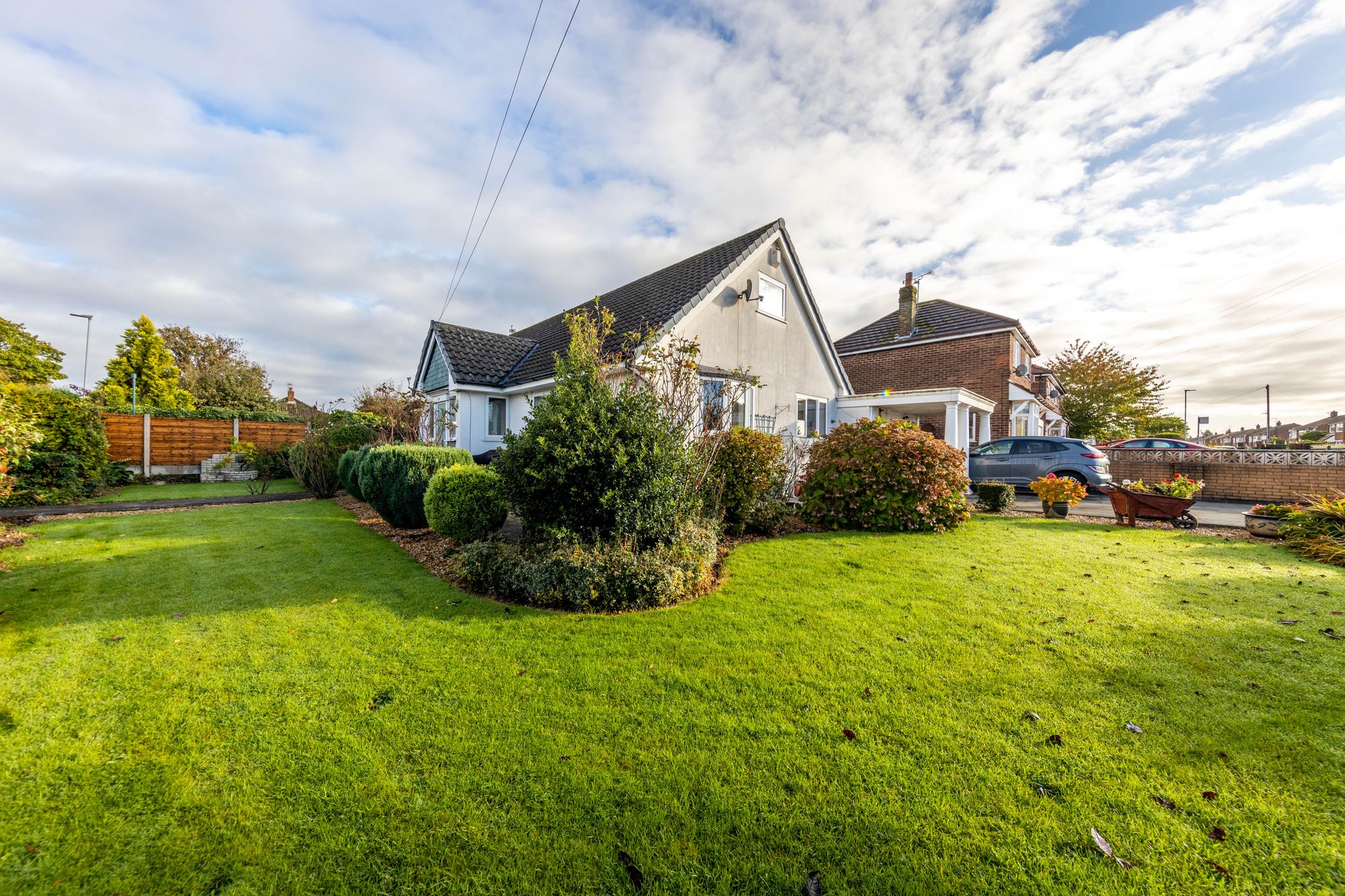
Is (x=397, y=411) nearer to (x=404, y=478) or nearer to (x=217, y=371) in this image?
(x=404, y=478)

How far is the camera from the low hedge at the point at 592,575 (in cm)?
470

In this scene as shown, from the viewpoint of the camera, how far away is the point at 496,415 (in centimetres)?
1467

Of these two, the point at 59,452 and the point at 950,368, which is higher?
the point at 950,368

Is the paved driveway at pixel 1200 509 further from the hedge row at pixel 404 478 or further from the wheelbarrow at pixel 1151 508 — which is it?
the hedge row at pixel 404 478

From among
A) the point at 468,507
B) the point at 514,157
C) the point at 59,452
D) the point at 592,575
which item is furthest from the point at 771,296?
the point at 59,452

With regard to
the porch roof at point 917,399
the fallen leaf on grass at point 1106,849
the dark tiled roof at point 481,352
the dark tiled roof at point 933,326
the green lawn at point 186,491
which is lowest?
the fallen leaf on grass at point 1106,849

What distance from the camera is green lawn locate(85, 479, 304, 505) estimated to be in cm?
1129

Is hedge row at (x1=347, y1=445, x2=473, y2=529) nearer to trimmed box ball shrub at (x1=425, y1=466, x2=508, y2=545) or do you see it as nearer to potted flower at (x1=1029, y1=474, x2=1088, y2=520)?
trimmed box ball shrub at (x1=425, y1=466, x2=508, y2=545)

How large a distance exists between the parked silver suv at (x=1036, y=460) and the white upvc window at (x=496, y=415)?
49.6 ft

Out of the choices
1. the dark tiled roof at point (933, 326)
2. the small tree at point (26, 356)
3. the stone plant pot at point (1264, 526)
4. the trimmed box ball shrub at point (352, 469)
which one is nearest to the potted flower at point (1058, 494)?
the stone plant pot at point (1264, 526)

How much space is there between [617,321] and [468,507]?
8191 mm

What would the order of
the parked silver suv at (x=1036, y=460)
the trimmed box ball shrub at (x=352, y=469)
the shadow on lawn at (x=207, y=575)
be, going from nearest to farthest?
the shadow on lawn at (x=207, y=575) < the trimmed box ball shrub at (x=352, y=469) < the parked silver suv at (x=1036, y=460)

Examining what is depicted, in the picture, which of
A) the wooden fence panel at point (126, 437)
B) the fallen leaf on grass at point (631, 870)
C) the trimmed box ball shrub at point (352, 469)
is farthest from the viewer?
the wooden fence panel at point (126, 437)

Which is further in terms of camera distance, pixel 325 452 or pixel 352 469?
pixel 325 452
